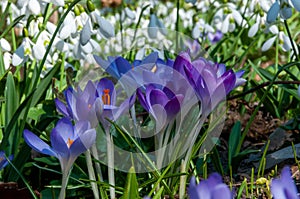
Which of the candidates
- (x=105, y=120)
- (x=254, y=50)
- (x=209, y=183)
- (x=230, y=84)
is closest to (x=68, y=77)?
(x=105, y=120)

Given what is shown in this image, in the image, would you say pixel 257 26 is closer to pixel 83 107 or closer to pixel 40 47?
pixel 40 47

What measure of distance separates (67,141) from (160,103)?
223mm

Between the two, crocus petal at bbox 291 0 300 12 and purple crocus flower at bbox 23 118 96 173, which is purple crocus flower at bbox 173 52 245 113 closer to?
purple crocus flower at bbox 23 118 96 173

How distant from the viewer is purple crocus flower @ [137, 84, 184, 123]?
1.37m

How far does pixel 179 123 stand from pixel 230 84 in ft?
0.54

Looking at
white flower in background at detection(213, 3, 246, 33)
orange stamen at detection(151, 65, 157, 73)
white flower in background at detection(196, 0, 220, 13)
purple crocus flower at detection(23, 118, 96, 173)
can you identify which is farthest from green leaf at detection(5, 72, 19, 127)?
white flower in background at detection(196, 0, 220, 13)

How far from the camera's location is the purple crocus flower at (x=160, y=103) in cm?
137

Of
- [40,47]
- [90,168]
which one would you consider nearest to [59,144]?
[90,168]

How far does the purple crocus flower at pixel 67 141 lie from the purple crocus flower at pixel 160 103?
16 centimetres

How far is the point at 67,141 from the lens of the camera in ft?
4.37

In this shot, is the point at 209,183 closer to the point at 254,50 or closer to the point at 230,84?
the point at 230,84

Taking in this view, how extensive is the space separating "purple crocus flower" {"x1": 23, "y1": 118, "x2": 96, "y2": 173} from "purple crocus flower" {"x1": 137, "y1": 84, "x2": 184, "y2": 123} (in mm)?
161

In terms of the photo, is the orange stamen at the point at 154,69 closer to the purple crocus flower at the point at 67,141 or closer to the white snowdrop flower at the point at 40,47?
the purple crocus flower at the point at 67,141

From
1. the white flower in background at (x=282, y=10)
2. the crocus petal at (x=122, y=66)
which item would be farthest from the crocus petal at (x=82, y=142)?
the white flower in background at (x=282, y=10)
